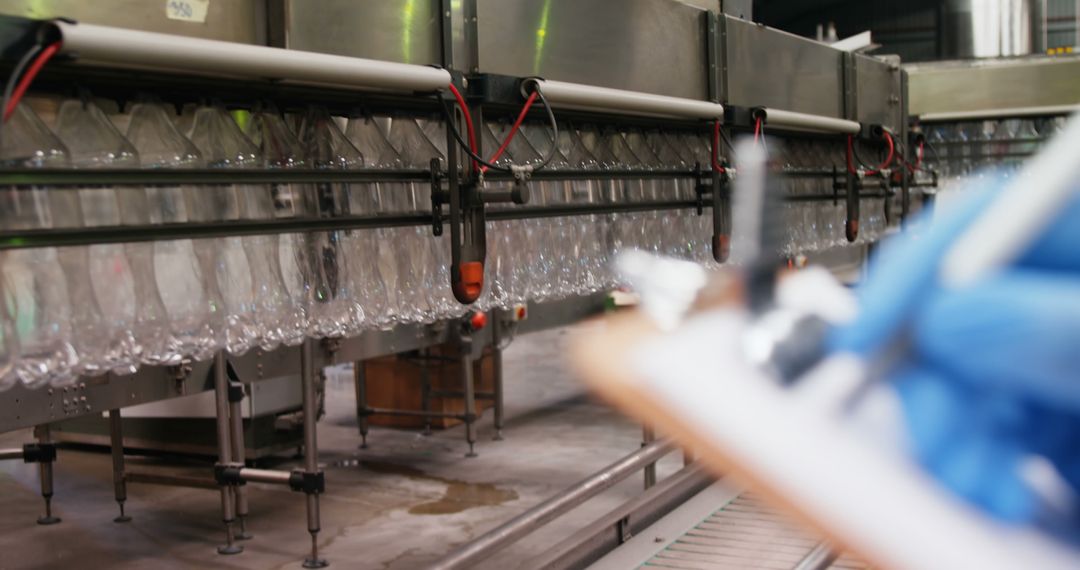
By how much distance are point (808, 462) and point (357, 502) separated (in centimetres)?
427

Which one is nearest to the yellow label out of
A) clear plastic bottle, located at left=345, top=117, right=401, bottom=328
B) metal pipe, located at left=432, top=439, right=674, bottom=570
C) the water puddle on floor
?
clear plastic bottle, located at left=345, top=117, right=401, bottom=328

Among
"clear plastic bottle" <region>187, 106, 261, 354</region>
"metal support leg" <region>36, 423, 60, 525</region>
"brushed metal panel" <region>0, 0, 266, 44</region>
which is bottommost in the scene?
"metal support leg" <region>36, 423, 60, 525</region>

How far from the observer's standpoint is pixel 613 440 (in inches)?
221

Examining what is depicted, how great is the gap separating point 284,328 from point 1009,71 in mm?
4037

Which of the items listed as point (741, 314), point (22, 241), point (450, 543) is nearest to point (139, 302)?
point (22, 241)

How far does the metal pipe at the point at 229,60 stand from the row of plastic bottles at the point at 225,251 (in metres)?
0.14

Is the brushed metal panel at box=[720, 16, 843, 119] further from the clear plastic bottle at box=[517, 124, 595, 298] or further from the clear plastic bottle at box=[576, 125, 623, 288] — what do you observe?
the clear plastic bottle at box=[517, 124, 595, 298]

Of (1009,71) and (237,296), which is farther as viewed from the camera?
(1009,71)

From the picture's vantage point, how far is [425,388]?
582 centimetres

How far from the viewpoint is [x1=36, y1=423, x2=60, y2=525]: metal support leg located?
403cm

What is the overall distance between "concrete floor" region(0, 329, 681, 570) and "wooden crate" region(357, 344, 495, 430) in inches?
4.9

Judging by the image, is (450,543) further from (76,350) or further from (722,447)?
(722,447)

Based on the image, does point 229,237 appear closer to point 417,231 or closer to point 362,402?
point 417,231

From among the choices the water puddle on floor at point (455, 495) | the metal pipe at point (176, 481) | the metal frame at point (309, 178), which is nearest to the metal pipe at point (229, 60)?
the metal frame at point (309, 178)
